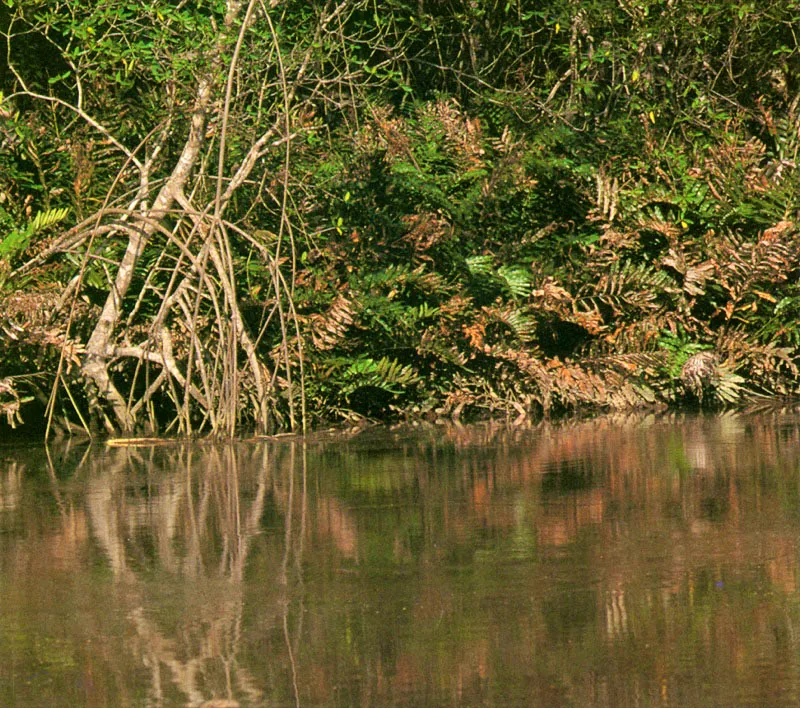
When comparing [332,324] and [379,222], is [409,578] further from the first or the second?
[379,222]

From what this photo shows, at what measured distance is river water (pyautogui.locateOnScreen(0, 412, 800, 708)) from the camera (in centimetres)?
480

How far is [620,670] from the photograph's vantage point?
15.8 feet

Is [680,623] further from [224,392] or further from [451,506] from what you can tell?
[224,392]

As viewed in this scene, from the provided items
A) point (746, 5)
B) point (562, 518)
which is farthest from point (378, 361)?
point (562, 518)

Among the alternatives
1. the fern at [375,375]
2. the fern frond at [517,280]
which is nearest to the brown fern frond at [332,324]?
the fern at [375,375]

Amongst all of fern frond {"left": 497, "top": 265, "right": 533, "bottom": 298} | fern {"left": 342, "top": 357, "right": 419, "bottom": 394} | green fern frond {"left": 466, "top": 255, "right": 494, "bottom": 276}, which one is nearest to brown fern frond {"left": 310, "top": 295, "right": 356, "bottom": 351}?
fern {"left": 342, "top": 357, "right": 419, "bottom": 394}

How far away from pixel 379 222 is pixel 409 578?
6810 millimetres

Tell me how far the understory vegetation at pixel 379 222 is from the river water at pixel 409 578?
208 centimetres

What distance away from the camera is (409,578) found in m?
6.31

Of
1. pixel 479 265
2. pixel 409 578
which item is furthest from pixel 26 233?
pixel 409 578

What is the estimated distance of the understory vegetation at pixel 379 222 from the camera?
12.1 m

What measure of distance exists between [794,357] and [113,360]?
5.72m

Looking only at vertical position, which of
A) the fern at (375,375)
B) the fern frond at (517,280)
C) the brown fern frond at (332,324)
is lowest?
the fern at (375,375)

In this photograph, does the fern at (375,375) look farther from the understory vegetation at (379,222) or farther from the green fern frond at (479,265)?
the green fern frond at (479,265)
